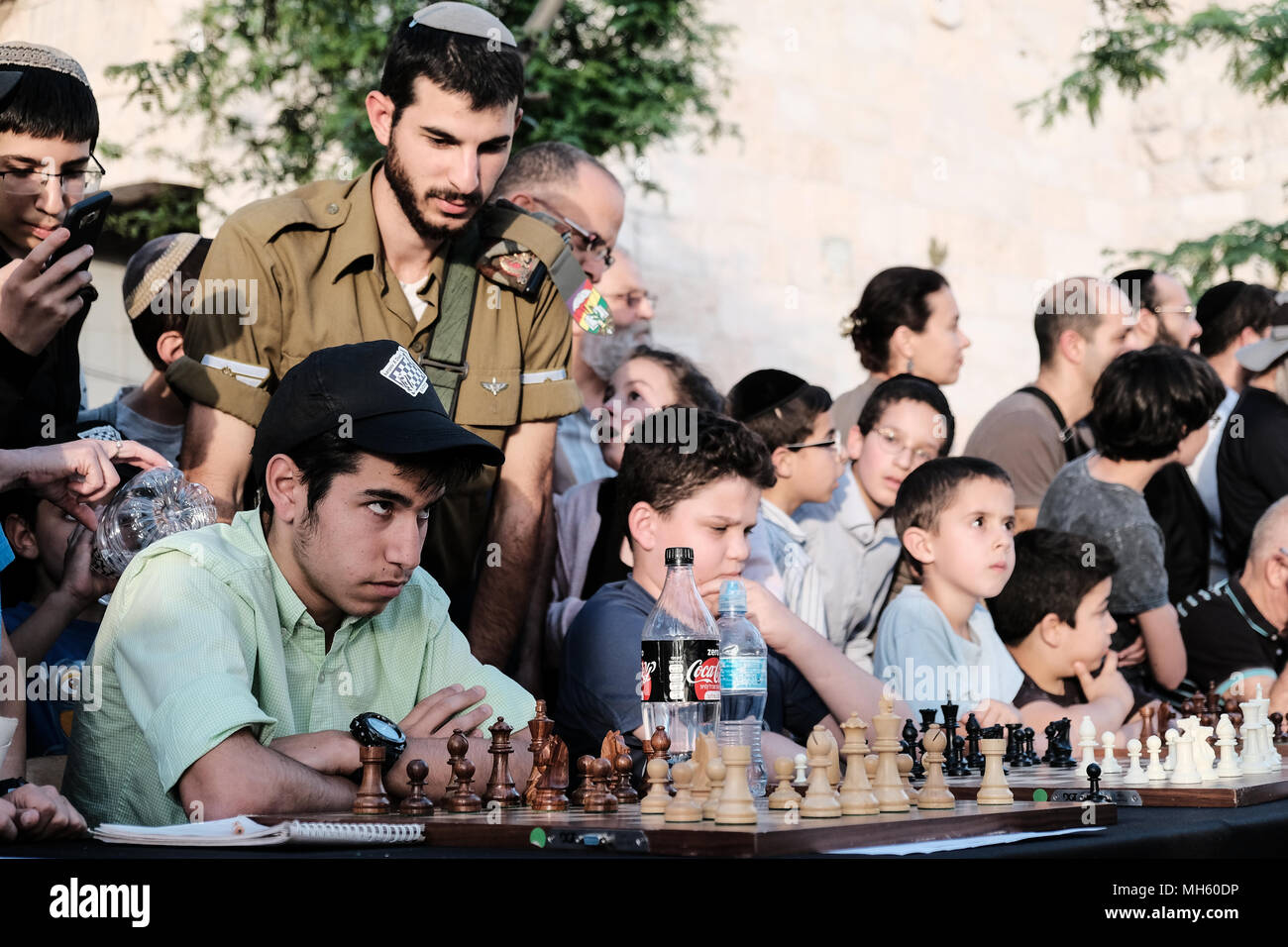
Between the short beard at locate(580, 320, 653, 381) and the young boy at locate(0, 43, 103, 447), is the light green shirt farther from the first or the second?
the short beard at locate(580, 320, 653, 381)

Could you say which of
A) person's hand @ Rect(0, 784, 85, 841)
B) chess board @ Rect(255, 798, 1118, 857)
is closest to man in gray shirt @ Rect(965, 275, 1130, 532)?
chess board @ Rect(255, 798, 1118, 857)

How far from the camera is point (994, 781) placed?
8.45 feet

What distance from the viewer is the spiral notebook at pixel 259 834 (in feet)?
6.54

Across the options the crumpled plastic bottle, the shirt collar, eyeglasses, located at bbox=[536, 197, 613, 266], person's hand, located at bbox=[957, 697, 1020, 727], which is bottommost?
person's hand, located at bbox=[957, 697, 1020, 727]

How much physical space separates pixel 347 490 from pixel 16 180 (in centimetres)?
157

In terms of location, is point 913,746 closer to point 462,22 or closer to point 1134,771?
point 1134,771

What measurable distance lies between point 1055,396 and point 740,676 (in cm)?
378

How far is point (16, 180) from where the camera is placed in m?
3.70

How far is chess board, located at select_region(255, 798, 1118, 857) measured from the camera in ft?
6.25

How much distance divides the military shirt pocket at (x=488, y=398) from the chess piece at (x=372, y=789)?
1648mm

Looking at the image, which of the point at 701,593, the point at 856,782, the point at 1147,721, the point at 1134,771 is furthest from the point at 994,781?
the point at 1147,721

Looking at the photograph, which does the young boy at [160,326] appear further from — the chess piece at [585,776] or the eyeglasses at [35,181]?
the chess piece at [585,776]

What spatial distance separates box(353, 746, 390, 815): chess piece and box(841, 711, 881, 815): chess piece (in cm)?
70
